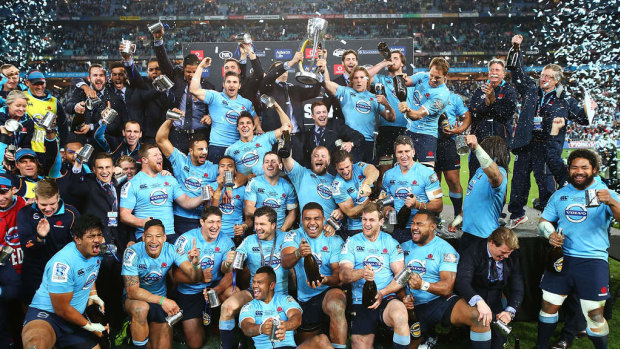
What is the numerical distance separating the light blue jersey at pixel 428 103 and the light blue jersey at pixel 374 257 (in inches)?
89.1

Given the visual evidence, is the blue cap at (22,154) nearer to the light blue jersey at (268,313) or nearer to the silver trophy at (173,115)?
the silver trophy at (173,115)

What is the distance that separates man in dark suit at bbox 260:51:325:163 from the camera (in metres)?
7.06

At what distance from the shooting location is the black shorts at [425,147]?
21.4 feet

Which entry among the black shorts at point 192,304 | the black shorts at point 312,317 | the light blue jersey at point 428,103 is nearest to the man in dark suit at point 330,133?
the light blue jersey at point 428,103

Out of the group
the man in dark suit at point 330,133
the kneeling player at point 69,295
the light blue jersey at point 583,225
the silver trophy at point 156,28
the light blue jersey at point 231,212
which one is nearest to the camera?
the kneeling player at point 69,295

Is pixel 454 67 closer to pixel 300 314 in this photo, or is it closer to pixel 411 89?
pixel 411 89

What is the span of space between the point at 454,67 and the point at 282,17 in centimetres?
1189

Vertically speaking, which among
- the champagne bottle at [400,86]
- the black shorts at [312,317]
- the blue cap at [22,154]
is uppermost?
the champagne bottle at [400,86]

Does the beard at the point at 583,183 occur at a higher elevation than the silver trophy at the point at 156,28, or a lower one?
lower

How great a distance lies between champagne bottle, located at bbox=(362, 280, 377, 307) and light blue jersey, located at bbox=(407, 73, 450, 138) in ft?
9.03

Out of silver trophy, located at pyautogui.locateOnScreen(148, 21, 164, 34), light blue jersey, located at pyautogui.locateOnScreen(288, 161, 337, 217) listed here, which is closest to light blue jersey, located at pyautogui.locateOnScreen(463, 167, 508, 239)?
light blue jersey, located at pyautogui.locateOnScreen(288, 161, 337, 217)

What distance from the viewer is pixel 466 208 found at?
5.23 metres

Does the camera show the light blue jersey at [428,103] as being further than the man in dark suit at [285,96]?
No

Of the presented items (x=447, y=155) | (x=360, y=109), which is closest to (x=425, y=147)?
(x=447, y=155)
